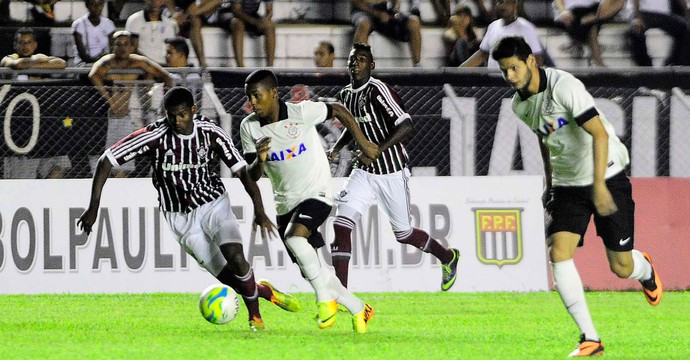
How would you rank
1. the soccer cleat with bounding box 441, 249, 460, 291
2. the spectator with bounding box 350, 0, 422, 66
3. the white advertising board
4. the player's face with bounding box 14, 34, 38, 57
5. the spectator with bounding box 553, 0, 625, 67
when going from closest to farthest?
the soccer cleat with bounding box 441, 249, 460, 291 < the white advertising board < the player's face with bounding box 14, 34, 38, 57 < the spectator with bounding box 350, 0, 422, 66 < the spectator with bounding box 553, 0, 625, 67

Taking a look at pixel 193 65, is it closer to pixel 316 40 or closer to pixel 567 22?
pixel 316 40

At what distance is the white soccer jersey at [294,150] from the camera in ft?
29.5

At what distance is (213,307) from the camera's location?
345 inches

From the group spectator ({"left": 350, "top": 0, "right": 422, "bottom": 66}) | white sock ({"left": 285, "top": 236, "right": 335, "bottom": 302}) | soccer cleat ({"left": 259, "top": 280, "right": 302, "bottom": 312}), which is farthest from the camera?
spectator ({"left": 350, "top": 0, "right": 422, "bottom": 66})

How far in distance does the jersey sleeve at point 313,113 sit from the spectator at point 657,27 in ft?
29.0

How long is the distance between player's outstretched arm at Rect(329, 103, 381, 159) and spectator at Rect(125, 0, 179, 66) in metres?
6.43

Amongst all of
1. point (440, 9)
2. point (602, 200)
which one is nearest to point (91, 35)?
point (440, 9)

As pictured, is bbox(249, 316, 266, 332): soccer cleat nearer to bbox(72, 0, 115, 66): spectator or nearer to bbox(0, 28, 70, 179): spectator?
bbox(0, 28, 70, 179): spectator

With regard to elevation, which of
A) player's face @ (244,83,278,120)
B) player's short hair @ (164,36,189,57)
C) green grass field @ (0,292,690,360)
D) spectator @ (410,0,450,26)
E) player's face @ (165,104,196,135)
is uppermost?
spectator @ (410,0,450,26)

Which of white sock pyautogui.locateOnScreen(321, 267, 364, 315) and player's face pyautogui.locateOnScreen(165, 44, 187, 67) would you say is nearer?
white sock pyautogui.locateOnScreen(321, 267, 364, 315)

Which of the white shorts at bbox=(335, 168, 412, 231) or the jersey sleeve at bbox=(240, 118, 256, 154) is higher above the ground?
the jersey sleeve at bbox=(240, 118, 256, 154)

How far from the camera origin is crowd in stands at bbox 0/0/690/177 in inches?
554

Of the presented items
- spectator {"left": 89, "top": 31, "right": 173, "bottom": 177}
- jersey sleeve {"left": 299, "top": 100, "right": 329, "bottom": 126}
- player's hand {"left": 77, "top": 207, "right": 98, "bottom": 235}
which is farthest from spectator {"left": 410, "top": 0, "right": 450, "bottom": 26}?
player's hand {"left": 77, "top": 207, "right": 98, "bottom": 235}

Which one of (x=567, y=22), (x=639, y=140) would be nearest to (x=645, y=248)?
(x=639, y=140)
